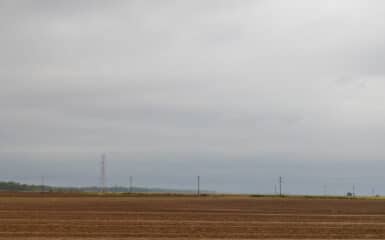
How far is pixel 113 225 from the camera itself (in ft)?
121

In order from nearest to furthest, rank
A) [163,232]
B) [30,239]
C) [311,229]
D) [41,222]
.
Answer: [30,239]
[163,232]
[311,229]
[41,222]

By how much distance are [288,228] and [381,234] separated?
5.32 meters

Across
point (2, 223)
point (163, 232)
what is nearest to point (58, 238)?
point (163, 232)

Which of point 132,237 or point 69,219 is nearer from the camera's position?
point 132,237

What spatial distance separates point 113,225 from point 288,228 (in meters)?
9.67

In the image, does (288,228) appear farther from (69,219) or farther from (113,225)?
(69,219)

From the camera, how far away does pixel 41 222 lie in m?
38.8

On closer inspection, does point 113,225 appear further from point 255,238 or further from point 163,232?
point 255,238

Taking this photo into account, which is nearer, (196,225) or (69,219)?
(196,225)

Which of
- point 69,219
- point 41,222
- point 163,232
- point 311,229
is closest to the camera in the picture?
point 163,232

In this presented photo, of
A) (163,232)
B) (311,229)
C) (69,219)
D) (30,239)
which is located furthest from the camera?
(69,219)

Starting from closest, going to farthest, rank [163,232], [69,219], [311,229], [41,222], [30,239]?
1. [30,239]
2. [163,232]
3. [311,229]
4. [41,222]
5. [69,219]

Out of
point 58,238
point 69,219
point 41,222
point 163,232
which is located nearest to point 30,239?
point 58,238

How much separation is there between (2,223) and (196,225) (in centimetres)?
1086
